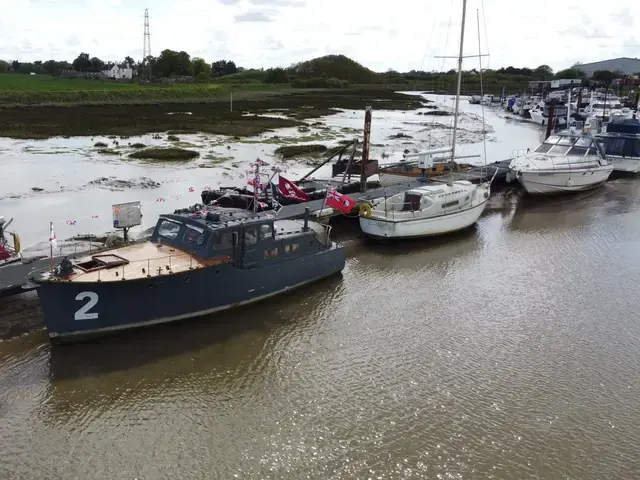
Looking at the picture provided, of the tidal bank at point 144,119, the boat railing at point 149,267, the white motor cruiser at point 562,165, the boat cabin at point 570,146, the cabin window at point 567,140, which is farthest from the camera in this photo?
the tidal bank at point 144,119

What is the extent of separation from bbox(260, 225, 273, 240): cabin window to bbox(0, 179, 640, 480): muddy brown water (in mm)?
2567

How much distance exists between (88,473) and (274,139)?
1931 inches

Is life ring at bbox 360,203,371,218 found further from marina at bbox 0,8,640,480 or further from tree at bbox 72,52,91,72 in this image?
tree at bbox 72,52,91,72

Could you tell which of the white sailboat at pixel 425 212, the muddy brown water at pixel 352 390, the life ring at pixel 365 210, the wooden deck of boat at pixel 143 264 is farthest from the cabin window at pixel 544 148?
the wooden deck of boat at pixel 143 264

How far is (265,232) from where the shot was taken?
18938 mm

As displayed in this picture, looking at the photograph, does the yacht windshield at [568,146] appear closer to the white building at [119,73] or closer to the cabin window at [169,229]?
the cabin window at [169,229]

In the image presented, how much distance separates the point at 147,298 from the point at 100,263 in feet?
6.21

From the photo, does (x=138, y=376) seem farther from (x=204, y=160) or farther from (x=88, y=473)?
(x=204, y=160)

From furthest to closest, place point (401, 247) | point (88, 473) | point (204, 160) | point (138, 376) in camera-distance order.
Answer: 1. point (204, 160)
2. point (401, 247)
3. point (138, 376)
4. point (88, 473)

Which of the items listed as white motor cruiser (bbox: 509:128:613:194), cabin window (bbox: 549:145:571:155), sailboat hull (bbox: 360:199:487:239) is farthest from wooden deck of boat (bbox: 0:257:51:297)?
cabin window (bbox: 549:145:571:155)

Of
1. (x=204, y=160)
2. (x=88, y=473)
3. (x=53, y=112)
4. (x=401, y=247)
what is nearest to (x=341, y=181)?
(x=401, y=247)

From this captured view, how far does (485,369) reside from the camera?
16.2 m

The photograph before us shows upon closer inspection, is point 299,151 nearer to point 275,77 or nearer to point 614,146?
point 614,146

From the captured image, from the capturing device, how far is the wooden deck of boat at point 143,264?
51.2ft
